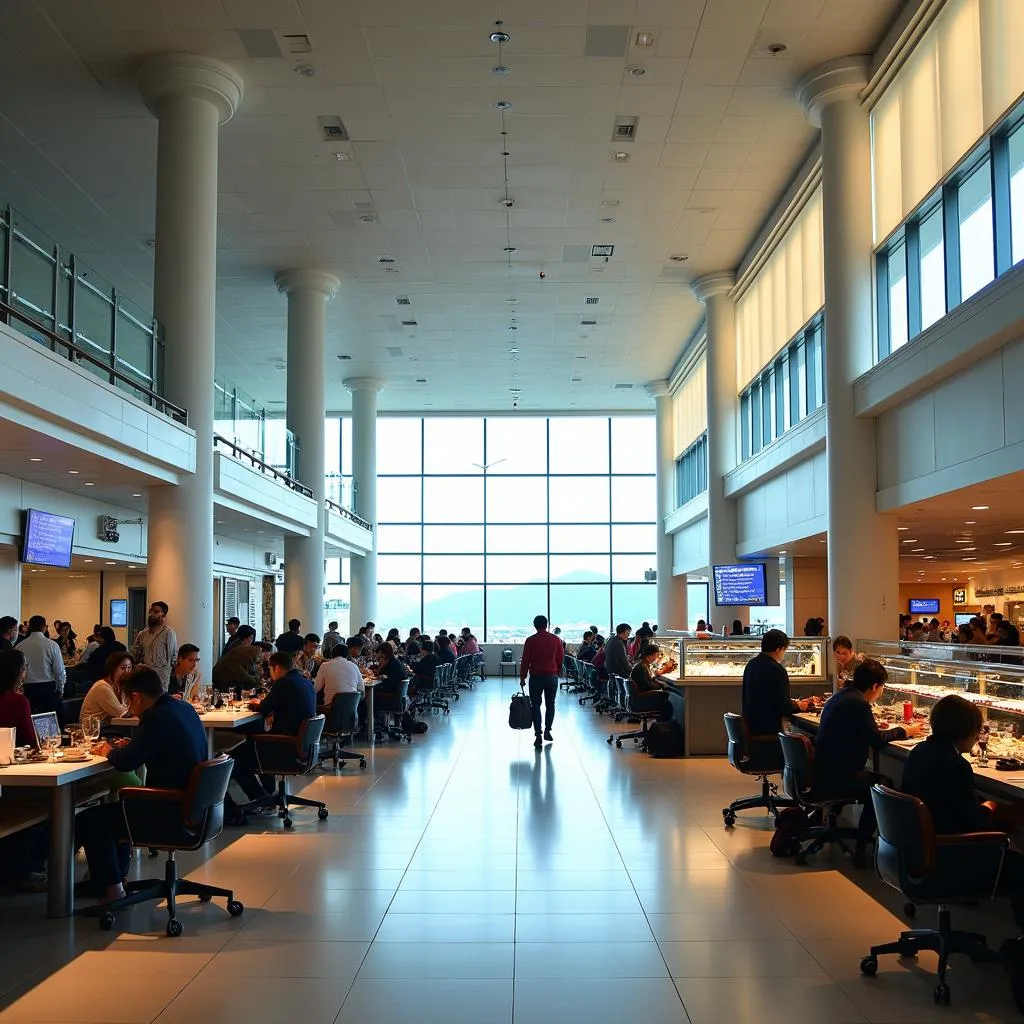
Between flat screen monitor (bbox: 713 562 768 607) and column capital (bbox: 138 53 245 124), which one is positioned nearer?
column capital (bbox: 138 53 245 124)

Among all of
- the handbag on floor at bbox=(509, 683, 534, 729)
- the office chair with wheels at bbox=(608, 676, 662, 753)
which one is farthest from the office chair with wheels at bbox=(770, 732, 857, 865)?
the handbag on floor at bbox=(509, 683, 534, 729)

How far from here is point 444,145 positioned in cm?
1271

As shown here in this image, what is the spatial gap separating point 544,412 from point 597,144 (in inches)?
655

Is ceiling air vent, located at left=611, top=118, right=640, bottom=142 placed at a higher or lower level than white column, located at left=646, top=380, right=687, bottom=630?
higher

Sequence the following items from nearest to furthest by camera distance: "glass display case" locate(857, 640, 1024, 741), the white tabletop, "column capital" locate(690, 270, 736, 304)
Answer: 1. the white tabletop
2. "glass display case" locate(857, 640, 1024, 741)
3. "column capital" locate(690, 270, 736, 304)

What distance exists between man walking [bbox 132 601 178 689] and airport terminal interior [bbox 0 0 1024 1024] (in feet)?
0.13

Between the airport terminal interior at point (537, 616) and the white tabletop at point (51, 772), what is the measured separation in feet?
0.09

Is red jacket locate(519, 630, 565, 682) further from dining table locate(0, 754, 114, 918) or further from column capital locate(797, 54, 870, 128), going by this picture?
dining table locate(0, 754, 114, 918)

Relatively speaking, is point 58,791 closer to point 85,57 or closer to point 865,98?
point 85,57

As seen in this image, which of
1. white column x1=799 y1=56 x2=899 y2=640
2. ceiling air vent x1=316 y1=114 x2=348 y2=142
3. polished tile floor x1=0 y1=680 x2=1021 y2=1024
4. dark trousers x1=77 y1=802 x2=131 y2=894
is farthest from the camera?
ceiling air vent x1=316 y1=114 x2=348 y2=142

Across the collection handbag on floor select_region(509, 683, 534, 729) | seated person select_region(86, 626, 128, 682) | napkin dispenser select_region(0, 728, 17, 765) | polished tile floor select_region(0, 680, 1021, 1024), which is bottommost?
polished tile floor select_region(0, 680, 1021, 1024)

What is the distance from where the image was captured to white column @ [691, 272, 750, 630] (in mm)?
18203

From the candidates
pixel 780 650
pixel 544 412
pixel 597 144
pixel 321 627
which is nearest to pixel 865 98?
pixel 597 144

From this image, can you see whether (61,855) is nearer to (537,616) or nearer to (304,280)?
(537,616)
